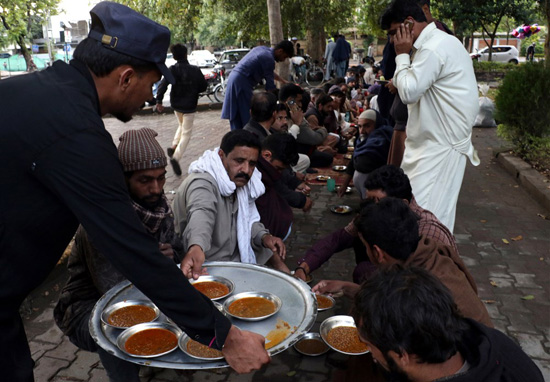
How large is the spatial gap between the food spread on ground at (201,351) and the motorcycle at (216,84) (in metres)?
15.9

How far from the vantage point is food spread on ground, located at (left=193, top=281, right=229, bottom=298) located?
2.31 meters

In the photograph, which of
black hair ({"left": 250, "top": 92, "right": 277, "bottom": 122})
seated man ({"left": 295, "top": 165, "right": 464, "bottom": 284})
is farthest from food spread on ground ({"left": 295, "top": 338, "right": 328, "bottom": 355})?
black hair ({"left": 250, "top": 92, "right": 277, "bottom": 122})

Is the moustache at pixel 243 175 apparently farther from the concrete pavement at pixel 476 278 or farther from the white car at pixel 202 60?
the white car at pixel 202 60


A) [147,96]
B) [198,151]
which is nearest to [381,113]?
[198,151]

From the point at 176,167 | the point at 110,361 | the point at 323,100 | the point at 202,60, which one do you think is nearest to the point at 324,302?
the point at 110,361

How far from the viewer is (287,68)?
37.5 ft

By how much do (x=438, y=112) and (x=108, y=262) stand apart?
258 centimetres

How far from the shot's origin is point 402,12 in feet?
11.7

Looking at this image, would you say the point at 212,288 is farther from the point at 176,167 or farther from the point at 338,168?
the point at 176,167

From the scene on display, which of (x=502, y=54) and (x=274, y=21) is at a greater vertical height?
(x=274, y=21)

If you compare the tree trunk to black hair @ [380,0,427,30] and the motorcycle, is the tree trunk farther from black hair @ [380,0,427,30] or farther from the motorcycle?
black hair @ [380,0,427,30]

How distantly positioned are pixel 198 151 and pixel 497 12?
21.7 metres

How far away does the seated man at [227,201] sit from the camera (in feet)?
10.1

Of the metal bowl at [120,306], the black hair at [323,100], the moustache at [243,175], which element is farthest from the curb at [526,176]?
the metal bowl at [120,306]
